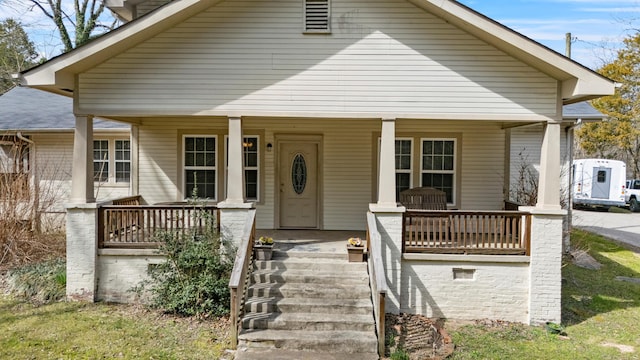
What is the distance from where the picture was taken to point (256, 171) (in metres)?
10.2

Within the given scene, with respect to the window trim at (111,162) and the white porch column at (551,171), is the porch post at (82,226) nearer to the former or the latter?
the window trim at (111,162)

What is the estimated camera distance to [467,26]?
7.21m

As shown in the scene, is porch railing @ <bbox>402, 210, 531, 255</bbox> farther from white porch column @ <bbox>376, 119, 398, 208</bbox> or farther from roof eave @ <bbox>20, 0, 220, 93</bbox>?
roof eave @ <bbox>20, 0, 220, 93</bbox>

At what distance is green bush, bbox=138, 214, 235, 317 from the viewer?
6945mm

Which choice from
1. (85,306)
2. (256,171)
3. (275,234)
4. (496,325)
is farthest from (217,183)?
(496,325)

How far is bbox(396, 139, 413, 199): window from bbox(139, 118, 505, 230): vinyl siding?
1.20ft

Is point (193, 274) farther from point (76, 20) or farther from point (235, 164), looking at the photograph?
point (76, 20)

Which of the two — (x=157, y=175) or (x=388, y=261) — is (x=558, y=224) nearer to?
(x=388, y=261)

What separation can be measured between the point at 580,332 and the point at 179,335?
667 centimetres

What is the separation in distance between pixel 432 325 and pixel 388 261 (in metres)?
1.28

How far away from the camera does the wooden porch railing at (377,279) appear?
234 inches

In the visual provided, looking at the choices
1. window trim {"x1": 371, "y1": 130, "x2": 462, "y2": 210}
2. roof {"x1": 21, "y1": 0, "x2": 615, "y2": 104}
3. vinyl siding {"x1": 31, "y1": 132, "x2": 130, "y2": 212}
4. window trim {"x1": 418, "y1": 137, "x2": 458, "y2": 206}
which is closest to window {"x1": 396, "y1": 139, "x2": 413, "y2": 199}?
window trim {"x1": 371, "y1": 130, "x2": 462, "y2": 210}

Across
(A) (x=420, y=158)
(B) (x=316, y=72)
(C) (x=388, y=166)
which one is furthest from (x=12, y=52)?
(C) (x=388, y=166)

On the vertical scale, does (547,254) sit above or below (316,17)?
below
